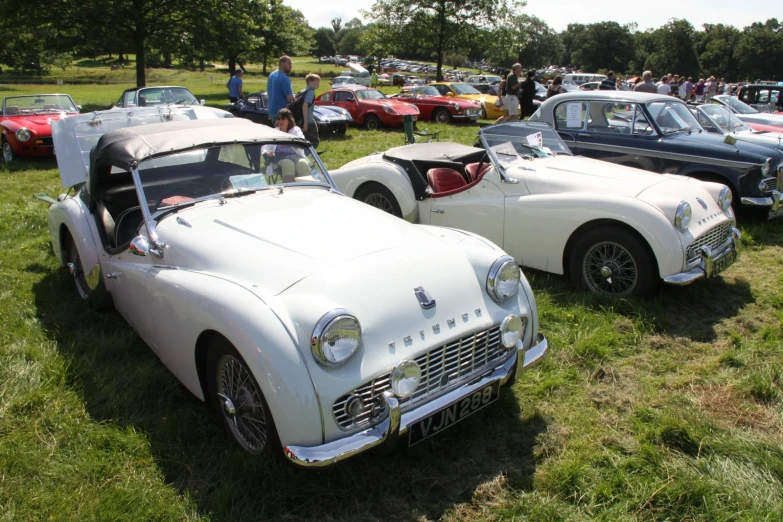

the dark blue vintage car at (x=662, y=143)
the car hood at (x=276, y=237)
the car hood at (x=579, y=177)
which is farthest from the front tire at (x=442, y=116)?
the car hood at (x=276, y=237)

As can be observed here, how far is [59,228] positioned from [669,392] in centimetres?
495

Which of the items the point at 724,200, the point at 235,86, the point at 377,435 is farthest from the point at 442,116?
the point at 377,435

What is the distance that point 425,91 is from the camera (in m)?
18.9

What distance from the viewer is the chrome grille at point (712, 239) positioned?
14.9ft

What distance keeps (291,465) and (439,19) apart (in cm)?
3133

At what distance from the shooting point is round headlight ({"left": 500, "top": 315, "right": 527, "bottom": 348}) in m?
3.01

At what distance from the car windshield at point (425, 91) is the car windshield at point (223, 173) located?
49.5ft

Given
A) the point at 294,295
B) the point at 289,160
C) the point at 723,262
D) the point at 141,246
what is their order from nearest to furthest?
the point at 294,295 → the point at 141,246 → the point at 289,160 → the point at 723,262

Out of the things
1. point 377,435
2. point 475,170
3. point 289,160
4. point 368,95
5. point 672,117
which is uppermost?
point 368,95

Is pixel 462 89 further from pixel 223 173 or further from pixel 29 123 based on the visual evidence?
pixel 223 173

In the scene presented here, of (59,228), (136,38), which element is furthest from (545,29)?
(59,228)

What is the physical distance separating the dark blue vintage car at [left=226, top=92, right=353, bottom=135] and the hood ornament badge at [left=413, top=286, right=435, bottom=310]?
1251cm

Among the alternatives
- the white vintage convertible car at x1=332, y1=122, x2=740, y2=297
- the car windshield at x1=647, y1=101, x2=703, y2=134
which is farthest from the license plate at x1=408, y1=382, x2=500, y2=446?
the car windshield at x1=647, y1=101, x2=703, y2=134

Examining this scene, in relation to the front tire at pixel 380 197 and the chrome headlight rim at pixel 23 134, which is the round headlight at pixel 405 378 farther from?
the chrome headlight rim at pixel 23 134
